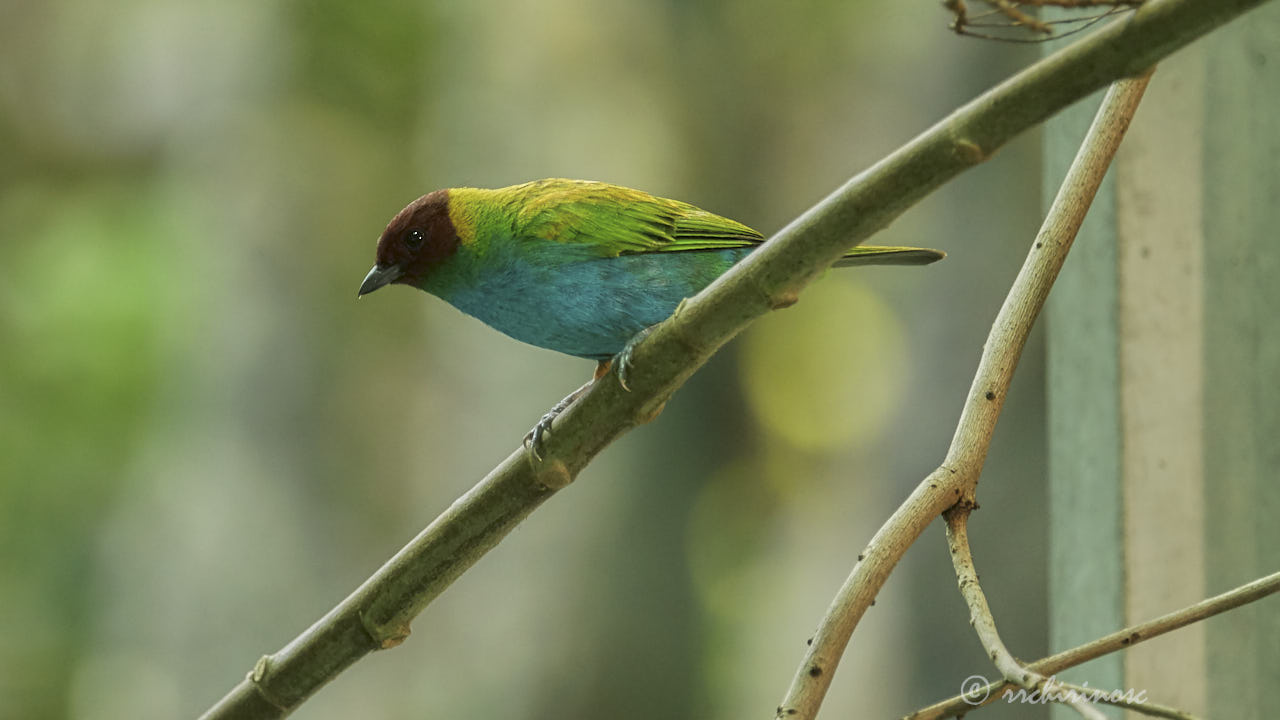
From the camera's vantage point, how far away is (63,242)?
6.11 m

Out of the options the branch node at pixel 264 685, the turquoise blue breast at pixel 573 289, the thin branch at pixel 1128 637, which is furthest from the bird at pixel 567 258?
the thin branch at pixel 1128 637

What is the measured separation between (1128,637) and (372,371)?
5.79 m

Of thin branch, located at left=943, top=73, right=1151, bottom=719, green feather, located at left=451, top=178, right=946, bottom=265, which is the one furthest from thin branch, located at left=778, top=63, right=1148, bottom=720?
green feather, located at left=451, top=178, right=946, bottom=265

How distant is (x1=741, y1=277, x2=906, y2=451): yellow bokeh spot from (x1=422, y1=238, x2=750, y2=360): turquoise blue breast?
3.36 metres

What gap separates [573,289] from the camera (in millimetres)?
2219

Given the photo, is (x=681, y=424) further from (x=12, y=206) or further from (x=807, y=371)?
(x=12, y=206)

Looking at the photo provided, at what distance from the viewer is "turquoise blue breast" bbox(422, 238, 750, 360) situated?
7.14 feet

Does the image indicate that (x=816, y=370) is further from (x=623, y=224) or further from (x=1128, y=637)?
(x=1128, y=637)

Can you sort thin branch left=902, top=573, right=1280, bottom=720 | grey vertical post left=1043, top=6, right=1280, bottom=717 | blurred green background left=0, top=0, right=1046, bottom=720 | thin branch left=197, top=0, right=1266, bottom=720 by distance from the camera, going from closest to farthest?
thin branch left=197, top=0, right=1266, bottom=720, thin branch left=902, top=573, right=1280, bottom=720, grey vertical post left=1043, top=6, right=1280, bottom=717, blurred green background left=0, top=0, right=1046, bottom=720

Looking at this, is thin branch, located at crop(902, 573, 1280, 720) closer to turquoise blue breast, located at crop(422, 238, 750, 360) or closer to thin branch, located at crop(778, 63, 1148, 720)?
thin branch, located at crop(778, 63, 1148, 720)

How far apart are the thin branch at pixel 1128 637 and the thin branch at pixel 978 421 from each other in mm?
123

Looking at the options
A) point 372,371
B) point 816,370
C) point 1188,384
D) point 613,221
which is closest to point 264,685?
point 613,221

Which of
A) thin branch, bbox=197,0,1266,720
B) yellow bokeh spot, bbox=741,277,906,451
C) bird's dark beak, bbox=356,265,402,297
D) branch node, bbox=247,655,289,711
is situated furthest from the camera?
yellow bokeh spot, bbox=741,277,906,451

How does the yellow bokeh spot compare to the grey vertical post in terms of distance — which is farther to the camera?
the yellow bokeh spot
